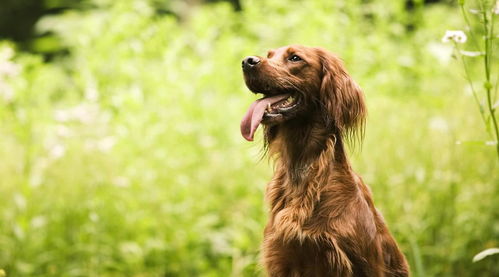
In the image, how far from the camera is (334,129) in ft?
8.36

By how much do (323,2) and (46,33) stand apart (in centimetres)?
922

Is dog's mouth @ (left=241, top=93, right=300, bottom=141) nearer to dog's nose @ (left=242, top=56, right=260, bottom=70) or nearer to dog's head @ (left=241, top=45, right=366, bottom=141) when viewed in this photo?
dog's head @ (left=241, top=45, right=366, bottom=141)

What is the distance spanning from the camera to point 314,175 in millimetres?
2484

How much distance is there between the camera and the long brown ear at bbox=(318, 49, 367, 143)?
2527mm

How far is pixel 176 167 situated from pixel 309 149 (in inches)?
98.4

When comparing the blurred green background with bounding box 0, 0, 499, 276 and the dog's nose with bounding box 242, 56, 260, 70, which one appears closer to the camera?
the dog's nose with bounding box 242, 56, 260, 70

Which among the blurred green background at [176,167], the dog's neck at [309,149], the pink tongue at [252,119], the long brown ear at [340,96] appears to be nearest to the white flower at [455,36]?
the long brown ear at [340,96]

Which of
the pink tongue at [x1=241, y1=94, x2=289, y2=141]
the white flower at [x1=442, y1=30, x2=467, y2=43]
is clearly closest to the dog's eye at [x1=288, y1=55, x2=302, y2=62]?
the pink tongue at [x1=241, y1=94, x2=289, y2=141]

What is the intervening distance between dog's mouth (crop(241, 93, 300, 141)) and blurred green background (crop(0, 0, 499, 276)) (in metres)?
1.25

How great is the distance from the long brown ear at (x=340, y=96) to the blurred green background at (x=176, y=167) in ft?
3.62

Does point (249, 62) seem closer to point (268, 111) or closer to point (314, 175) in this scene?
point (268, 111)

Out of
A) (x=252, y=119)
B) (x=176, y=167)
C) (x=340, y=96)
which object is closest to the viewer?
(x=252, y=119)

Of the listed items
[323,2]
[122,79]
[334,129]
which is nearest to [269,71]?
[334,129]

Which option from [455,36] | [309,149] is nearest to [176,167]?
[309,149]
